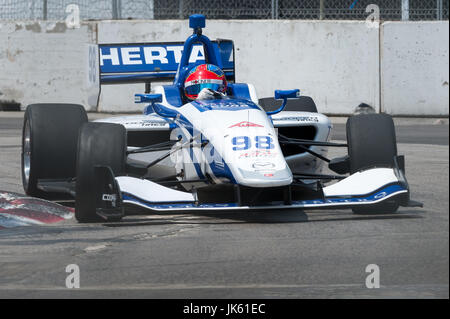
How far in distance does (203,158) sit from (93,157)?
31.4 inches

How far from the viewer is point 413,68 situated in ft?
49.0

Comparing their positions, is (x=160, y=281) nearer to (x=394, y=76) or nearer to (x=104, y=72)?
(x=104, y=72)

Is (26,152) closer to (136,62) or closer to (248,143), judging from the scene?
(136,62)

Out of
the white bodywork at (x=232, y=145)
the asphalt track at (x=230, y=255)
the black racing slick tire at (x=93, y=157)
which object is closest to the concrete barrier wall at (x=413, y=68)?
the white bodywork at (x=232, y=145)

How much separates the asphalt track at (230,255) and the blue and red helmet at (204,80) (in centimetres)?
144

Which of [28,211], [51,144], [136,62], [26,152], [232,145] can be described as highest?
[136,62]

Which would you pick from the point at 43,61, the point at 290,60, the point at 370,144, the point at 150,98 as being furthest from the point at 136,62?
the point at 43,61

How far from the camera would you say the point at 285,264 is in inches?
187

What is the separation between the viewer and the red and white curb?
6.50 meters

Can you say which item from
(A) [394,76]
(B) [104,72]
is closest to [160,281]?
(B) [104,72]

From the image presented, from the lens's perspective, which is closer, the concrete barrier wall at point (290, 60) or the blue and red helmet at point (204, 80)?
the blue and red helmet at point (204, 80)

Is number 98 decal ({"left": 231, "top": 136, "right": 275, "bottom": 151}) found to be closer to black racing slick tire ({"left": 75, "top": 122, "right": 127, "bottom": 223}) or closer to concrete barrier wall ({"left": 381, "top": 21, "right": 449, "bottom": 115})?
black racing slick tire ({"left": 75, "top": 122, "right": 127, "bottom": 223})

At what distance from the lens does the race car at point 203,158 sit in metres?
6.11

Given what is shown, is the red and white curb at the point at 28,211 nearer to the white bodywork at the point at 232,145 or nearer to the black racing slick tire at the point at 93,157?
the black racing slick tire at the point at 93,157
